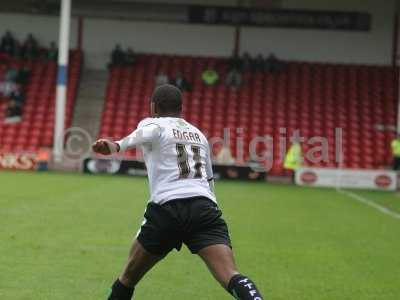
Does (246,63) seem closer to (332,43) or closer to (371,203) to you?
(332,43)

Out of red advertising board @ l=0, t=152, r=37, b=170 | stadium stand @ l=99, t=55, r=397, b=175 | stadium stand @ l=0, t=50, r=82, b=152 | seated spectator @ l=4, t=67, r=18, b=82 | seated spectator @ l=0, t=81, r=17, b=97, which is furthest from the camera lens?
seated spectator @ l=4, t=67, r=18, b=82

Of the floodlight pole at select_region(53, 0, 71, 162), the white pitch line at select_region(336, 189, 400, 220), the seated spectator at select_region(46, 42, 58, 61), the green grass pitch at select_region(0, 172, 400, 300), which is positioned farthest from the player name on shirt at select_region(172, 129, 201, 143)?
the seated spectator at select_region(46, 42, 58, 61)

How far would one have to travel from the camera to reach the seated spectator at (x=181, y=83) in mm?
34844

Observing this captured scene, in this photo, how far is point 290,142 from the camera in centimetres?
3312

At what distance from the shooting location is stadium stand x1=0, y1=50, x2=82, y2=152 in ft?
107

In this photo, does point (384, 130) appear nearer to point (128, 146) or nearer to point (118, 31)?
point (118, 31)

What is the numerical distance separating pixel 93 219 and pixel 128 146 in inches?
340

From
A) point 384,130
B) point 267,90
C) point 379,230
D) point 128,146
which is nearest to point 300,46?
point 267,90

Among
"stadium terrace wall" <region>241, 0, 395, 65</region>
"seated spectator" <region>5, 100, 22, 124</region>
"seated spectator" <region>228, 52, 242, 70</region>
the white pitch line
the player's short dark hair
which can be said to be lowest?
the white pitch line

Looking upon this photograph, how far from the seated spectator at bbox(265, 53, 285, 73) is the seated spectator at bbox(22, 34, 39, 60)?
9.59 meters

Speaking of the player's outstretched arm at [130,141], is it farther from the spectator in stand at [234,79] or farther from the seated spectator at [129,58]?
the seated spectator at [129,58]

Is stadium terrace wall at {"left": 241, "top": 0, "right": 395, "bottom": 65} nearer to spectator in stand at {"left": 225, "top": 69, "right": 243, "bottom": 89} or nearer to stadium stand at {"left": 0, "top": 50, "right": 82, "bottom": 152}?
spectator in stand at {"left": 225, "top": 69, "right": 243, "bottom": 89}

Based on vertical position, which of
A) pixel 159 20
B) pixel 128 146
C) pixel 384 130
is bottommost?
pixel 128 146

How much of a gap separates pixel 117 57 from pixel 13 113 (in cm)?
536
